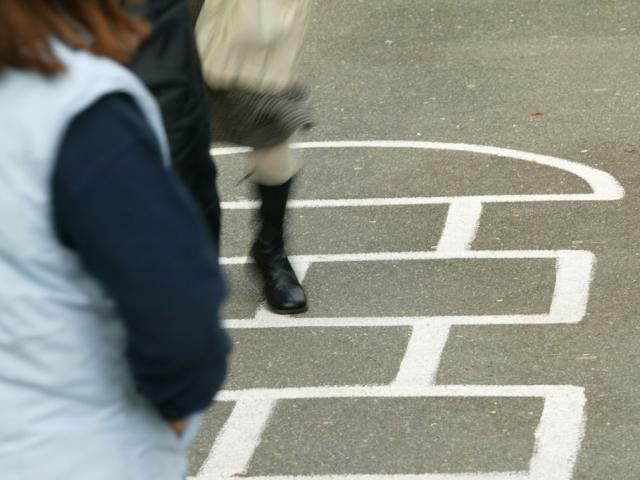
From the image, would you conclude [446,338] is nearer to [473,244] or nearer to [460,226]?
[473,244]

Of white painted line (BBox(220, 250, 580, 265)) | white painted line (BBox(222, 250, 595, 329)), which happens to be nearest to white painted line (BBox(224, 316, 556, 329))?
white painted line (BBox(222, 250, 595, 329))

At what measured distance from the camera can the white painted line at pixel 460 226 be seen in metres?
5.79

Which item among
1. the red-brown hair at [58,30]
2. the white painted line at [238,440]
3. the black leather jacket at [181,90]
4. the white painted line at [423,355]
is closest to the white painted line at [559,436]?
the white painted line at [423,355]

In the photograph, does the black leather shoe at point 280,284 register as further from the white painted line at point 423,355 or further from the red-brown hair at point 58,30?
the red-brown hair at point 58,30

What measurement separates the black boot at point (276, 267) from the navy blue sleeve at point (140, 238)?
3414 mm

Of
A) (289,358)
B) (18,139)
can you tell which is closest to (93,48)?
(18,139)

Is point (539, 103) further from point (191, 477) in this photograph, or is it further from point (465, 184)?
point (191, 477)

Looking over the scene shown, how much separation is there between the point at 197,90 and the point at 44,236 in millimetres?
796

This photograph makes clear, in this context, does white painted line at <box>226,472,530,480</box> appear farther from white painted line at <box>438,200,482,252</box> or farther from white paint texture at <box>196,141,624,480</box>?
white painted line at <box>438,200,482,252</box>

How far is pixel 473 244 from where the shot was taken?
5.79 meters

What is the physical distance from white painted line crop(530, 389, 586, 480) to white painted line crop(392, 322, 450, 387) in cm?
46

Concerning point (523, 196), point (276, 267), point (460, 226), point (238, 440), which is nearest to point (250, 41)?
point (276, 267)

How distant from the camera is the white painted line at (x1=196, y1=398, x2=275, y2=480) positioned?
167 inches

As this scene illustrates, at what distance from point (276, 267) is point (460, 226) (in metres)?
1.07
